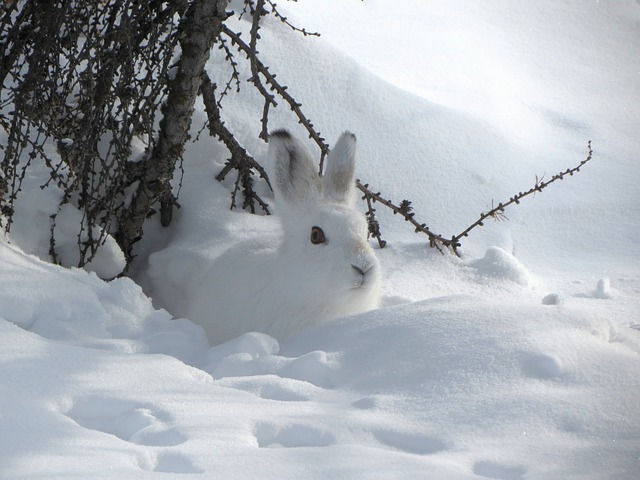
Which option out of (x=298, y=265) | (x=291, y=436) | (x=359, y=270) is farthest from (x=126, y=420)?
(x=298, y=265)

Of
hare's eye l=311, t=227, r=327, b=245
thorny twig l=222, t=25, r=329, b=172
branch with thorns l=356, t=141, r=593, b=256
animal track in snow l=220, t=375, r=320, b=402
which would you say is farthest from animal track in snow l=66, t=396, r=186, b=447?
branch with thorns l=356, t=141, r=593, b=256

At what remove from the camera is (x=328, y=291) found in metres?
3.85

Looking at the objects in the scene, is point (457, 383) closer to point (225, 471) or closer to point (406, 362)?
point (406, 362)

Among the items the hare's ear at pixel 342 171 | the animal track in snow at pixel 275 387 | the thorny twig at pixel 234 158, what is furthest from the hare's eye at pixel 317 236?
the animal track in snow at pixel 275 387

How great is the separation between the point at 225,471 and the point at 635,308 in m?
3.49

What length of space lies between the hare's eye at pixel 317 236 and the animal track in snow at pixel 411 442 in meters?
1.93

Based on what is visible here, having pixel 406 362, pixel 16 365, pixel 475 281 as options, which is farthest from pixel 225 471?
pixel 475 281

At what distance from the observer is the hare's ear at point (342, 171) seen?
4.23m

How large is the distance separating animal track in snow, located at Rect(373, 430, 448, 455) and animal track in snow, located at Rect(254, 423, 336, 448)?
0.50 ft

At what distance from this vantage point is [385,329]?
2.97 meters

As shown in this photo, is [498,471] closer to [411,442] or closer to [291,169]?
[411,442]

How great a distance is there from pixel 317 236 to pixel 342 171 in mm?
492

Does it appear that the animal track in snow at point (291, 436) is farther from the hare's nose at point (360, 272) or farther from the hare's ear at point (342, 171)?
the hare's ear at point (342, 171)

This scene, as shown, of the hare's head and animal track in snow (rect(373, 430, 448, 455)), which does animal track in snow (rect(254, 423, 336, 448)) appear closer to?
animal track in snow (rect(373, 430, 448, 455))
